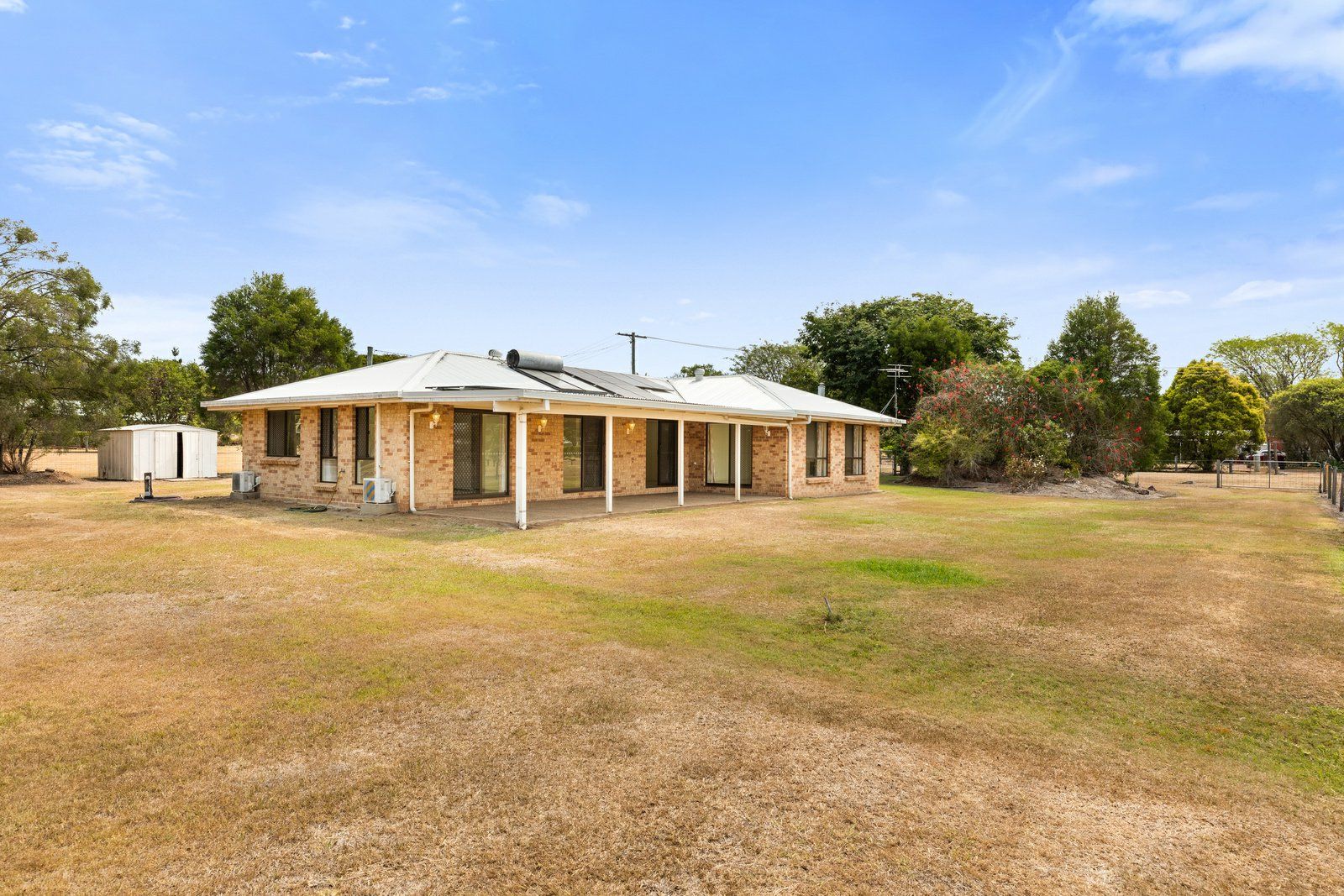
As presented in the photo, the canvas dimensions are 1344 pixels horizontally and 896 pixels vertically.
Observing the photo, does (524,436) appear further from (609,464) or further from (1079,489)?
(1079,489)

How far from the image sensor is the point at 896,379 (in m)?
Result: 29.4

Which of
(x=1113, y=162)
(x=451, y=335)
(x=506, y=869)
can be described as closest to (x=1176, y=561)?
(x=506, y=869)

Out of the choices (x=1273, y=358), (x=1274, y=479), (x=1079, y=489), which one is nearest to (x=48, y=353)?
(x=1079, y=489)

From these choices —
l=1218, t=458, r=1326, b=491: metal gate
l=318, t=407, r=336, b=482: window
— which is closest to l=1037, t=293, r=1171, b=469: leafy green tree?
l=1218, t=458, r=1326, b=491: metal gate

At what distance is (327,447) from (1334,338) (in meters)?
63.1

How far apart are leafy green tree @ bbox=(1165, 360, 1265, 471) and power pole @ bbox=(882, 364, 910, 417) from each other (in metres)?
19.2

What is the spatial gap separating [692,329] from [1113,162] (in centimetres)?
2969

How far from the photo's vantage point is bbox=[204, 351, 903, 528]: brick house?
13.1 meters

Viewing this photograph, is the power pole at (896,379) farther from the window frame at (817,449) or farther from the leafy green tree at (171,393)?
Answer: the leafy green tree at (171,393)

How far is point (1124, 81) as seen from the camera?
15.0 metres

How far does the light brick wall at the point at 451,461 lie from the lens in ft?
43.5

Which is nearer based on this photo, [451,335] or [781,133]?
[781,133]

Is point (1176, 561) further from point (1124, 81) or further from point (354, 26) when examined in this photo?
point (354, 26)

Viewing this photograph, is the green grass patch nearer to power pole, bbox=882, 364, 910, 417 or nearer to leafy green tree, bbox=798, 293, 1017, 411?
power pole, bbox=882, 364, 910, 417
